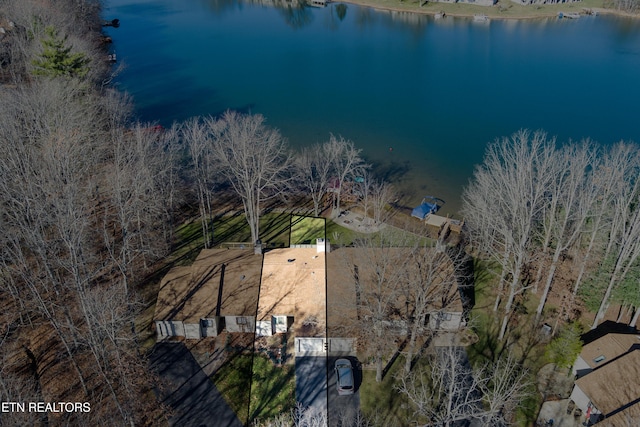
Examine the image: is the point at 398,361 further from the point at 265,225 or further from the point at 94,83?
the point at 94,83

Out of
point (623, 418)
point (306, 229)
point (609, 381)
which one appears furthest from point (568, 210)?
point (306, 229)

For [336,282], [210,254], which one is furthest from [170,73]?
[336,282]

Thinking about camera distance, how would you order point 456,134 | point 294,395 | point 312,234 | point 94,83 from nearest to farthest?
point 294,395
point 312,234
point 94,83
point 456,134

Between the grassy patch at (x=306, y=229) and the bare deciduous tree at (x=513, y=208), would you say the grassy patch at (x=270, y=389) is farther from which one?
the bare deciduous tree at (x=513, y=208)

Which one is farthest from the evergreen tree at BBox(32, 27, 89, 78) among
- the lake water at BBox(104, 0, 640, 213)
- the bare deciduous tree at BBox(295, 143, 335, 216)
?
the bare deciduous tree at BBox(295, 143, 335, 216)

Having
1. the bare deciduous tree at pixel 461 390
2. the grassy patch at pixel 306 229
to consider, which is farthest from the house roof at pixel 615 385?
the grassy patch at pixel 306 229

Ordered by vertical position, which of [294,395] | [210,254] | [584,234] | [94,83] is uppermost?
[94,83]

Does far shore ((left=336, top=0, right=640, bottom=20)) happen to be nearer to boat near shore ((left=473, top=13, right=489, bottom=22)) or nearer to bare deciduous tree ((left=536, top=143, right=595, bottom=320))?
boat near shore ((left=473, top=13, right=489, bottom=22))
